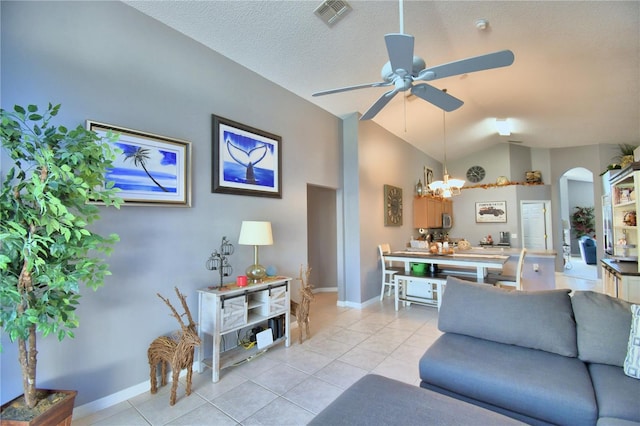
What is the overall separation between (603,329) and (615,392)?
1.54 ft

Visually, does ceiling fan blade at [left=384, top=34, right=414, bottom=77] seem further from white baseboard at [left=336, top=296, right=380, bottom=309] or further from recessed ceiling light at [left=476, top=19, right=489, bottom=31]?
white baseboard at [left=336, top=296, right=380, bottom=309]

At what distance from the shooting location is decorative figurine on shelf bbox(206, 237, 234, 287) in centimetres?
293

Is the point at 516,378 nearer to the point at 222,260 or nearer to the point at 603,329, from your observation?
the point at 603,329

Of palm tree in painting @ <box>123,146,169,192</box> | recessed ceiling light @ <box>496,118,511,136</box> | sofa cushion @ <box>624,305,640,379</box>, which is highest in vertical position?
recessed ceiling light @ <box>496,118,511,136</box>

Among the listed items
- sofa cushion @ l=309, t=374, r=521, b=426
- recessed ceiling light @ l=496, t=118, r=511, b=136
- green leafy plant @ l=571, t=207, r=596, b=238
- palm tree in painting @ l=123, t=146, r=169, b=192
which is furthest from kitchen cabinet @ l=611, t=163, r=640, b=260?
green leafy plant @ l=571, t=207, r=596, b=238

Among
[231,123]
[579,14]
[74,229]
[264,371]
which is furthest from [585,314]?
[231,123]

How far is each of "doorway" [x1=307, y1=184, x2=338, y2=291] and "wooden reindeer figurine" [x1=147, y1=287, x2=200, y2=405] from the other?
3.81 meters

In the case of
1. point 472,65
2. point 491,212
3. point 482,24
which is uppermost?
point 482,24

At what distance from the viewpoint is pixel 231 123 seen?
10.5 ft

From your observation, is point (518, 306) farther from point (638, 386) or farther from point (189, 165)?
point (189, 165)

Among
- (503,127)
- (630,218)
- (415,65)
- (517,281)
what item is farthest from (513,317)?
(503,127)

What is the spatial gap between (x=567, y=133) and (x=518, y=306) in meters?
6.71

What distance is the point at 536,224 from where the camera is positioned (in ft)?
26.1

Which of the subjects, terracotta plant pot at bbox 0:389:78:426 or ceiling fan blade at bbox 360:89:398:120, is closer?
terracotta plant pot at bbox 0:389:78:426
